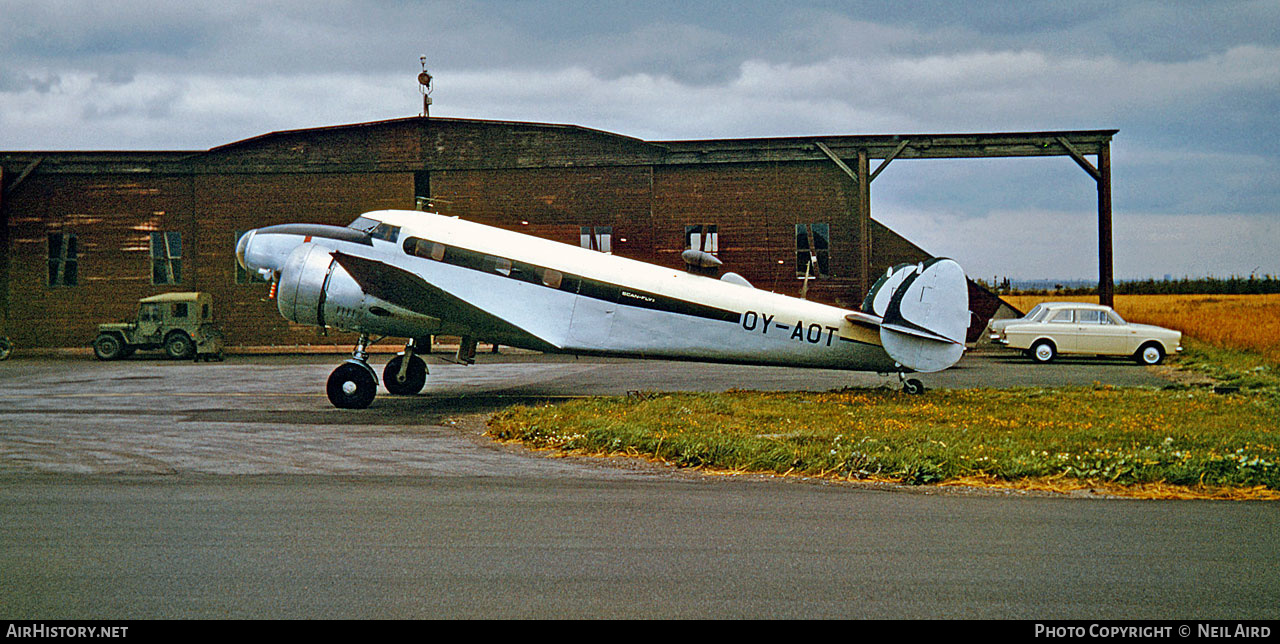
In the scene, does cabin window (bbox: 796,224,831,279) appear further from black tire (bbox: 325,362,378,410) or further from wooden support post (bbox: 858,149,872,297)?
black tire (bbox: 325,362,378,410)

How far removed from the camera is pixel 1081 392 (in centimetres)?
1551

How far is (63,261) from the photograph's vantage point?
32219 mm

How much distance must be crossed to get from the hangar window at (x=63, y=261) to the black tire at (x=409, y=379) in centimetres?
2184

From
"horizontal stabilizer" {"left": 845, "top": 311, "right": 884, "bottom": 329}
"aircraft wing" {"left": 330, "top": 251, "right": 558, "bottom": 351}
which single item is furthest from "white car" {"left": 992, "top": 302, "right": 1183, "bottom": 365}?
"aircraft wing" {"left": 330, "top": 251, "right": 558, "bottom": 351}

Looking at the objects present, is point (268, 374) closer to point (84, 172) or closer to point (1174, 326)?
point (84, 172)

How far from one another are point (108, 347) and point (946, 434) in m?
27.7

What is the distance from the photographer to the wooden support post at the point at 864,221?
29.7 metres

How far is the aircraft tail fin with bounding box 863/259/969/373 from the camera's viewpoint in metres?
14.6

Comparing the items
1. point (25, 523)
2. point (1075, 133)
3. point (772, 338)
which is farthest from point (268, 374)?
point (1075, 133)

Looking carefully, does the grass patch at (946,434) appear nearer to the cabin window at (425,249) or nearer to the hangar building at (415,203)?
the cabin window at (425,249)

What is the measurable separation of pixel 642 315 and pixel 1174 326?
2769cm

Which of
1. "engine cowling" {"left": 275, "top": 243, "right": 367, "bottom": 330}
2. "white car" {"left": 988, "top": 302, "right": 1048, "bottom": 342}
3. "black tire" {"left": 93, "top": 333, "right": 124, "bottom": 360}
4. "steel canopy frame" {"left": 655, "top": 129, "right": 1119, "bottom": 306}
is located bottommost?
"black tire" {"left": 93, "top": 333, "right": 124, "bottom": 360}

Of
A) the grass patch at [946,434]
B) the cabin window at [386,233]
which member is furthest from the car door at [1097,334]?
the cabin window at [386,233]

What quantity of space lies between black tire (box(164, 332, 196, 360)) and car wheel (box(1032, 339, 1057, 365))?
2610cm
